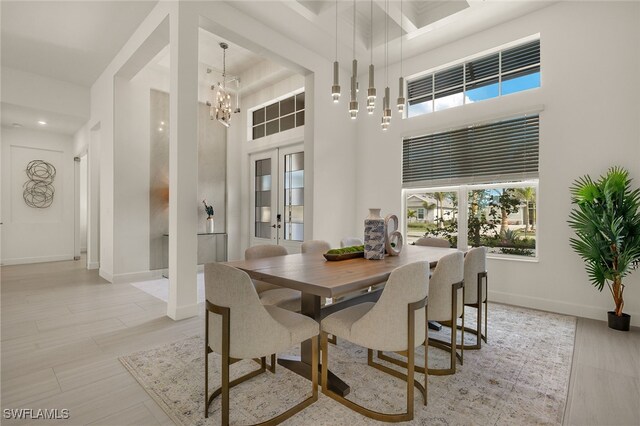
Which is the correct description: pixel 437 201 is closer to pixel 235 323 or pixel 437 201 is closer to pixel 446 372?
pixel 446 372

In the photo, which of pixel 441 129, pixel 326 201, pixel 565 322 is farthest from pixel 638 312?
pixel 326 201

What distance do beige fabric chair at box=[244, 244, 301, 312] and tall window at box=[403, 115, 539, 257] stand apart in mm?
2775

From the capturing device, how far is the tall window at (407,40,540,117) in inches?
157

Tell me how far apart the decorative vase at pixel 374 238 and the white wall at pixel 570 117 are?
243 cm

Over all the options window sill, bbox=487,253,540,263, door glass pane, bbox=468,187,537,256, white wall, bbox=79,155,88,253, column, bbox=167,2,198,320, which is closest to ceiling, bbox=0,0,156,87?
column, bbox=167,2,198,320

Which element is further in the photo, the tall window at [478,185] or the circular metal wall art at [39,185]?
the circular metal wall art at [39,185]

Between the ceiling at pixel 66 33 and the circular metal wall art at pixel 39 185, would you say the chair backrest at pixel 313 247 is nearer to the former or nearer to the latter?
the ceiling at pixel 66 33

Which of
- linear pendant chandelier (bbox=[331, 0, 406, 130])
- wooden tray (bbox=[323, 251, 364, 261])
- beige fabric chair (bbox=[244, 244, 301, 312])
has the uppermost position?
linear pendant chandelier (bbox=[331, 0, 406, 130])

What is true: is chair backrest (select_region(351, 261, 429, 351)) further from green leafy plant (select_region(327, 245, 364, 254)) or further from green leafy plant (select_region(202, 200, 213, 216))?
green leafy plant (select_region(202, 200, 213, 216))

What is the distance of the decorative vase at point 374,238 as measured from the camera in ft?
8.45

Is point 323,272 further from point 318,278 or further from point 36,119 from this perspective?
point 36,119

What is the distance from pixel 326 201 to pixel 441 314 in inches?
118

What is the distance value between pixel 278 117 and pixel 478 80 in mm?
3535

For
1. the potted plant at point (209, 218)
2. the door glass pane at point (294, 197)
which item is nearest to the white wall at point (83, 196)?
the potted plant at point (209, 218)
